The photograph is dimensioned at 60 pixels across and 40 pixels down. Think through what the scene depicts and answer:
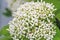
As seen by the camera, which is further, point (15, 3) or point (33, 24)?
point (15, 3)

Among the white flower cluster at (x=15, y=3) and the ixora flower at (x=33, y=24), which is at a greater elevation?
the white flower cluster at (x=15, y=3)

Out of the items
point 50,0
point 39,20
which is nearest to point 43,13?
point 39,20

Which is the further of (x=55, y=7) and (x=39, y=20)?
(x=55, y=7)

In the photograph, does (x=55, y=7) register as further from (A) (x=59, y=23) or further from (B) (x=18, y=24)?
(B) (x=18, y=24)

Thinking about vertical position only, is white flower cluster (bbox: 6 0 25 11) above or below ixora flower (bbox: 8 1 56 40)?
above

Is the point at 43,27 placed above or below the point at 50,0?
below

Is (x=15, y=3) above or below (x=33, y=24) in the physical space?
above

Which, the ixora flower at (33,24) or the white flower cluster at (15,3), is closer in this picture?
the ixora flower at (33,24)

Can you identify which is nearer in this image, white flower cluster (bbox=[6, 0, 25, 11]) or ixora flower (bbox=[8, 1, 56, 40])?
ixora flower (bbox=[8, 1, 56, 40])
